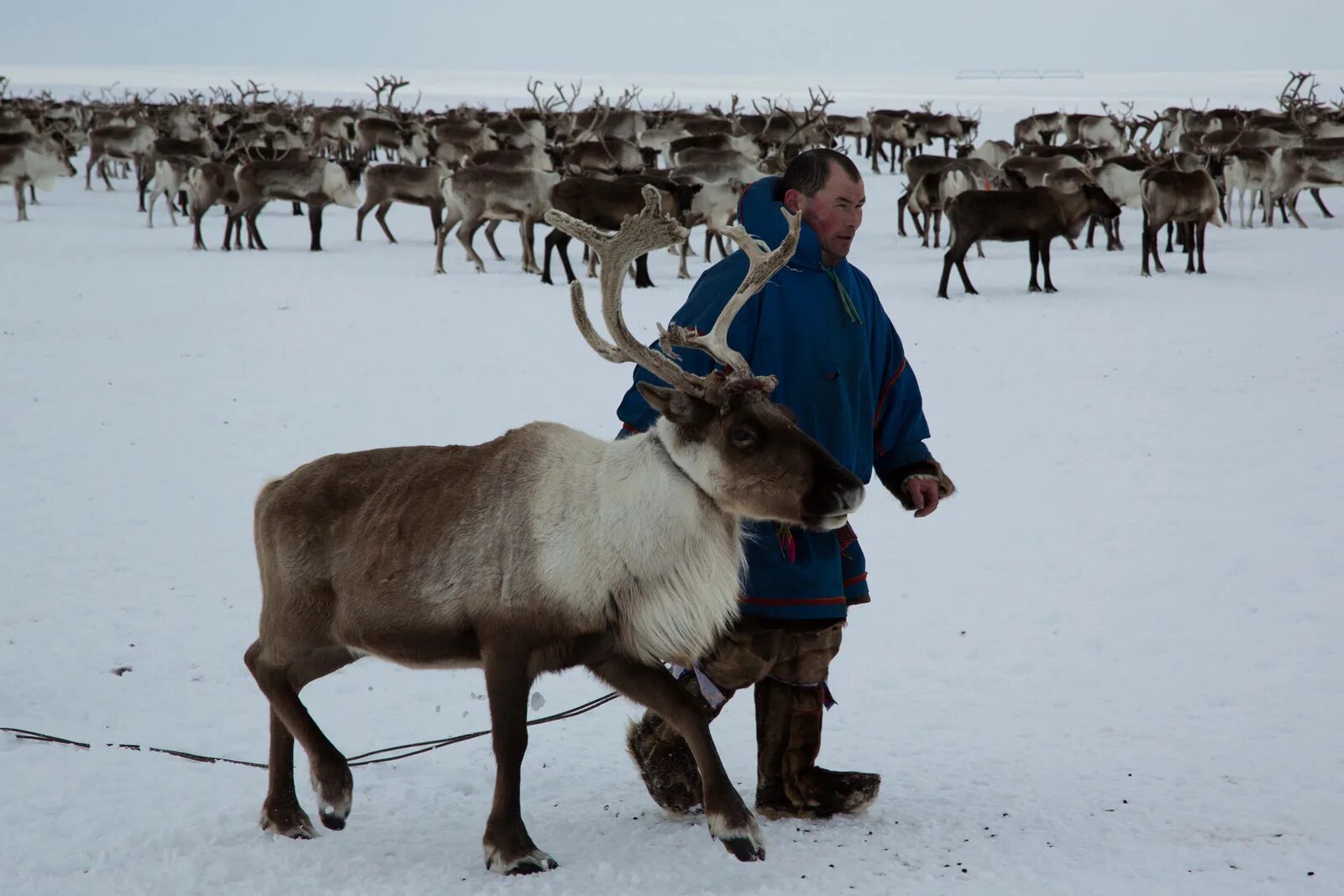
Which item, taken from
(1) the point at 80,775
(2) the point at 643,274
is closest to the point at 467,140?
(2) the point at 643,274

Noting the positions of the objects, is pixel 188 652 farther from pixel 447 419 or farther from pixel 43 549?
pixel 447 419

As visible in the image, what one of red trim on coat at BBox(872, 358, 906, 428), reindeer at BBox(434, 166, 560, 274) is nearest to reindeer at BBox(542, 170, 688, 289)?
reindeer at BBox(434, 166, 560, 274)

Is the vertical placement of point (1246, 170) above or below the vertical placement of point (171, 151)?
below

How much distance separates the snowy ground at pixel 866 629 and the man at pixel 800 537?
0.14 metres

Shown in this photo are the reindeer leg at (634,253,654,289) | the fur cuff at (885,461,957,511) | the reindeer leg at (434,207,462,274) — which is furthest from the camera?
the reindeer leg at (434,207,462,274)

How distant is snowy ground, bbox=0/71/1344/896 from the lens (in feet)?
9.40

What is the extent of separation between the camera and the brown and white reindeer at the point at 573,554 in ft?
8.81

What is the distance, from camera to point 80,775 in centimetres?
337

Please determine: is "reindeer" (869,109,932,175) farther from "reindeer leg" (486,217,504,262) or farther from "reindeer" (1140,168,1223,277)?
"reindeer" (1140,168,1223,277)

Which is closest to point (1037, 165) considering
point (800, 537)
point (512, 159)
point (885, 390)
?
point (512, 159)

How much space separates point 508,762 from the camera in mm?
2707

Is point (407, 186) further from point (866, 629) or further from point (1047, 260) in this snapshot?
point (866, 629)

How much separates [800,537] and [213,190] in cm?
1526

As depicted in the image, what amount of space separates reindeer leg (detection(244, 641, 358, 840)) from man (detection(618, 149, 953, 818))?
0.74 meters
